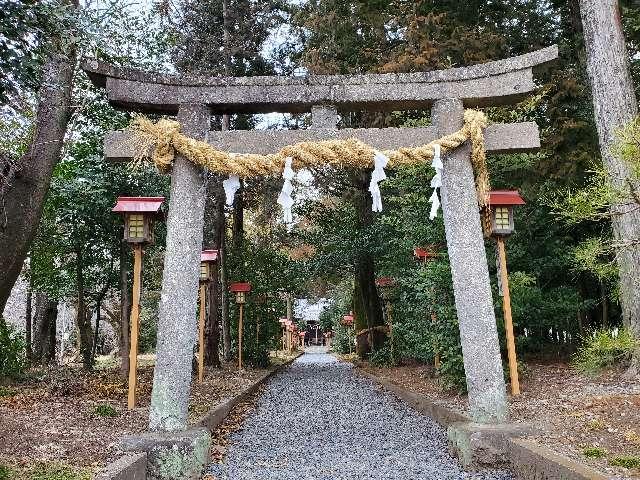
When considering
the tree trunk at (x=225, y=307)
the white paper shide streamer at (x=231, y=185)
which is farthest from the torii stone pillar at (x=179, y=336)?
the tree trunk at (x=225, y=307)

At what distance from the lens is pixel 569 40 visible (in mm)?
11000

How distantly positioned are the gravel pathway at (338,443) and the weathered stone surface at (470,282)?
2.22 ft

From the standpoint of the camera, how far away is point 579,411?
5.50 meters

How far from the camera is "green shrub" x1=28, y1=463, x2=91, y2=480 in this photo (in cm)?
345

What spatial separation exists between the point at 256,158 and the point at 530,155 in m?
5.75

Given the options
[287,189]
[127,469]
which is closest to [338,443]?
[127,469]

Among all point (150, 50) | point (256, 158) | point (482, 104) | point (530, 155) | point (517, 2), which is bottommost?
point (256, 158)

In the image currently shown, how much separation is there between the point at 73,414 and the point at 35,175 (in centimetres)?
269

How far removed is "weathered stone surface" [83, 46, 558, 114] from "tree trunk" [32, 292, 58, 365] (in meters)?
8.26

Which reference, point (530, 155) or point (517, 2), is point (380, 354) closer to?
point (530, 155)

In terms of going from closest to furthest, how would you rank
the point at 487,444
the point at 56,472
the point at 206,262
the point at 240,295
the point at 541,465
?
the point at 56,472 → the point at 541,465 → the point at 487,444 → the point at 206,262 → the point at 240,295

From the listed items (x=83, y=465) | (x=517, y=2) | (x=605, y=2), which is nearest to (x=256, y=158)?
(x=83, y=465)

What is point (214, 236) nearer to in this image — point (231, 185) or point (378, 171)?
point (231, 185)

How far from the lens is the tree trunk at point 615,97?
6848mm
